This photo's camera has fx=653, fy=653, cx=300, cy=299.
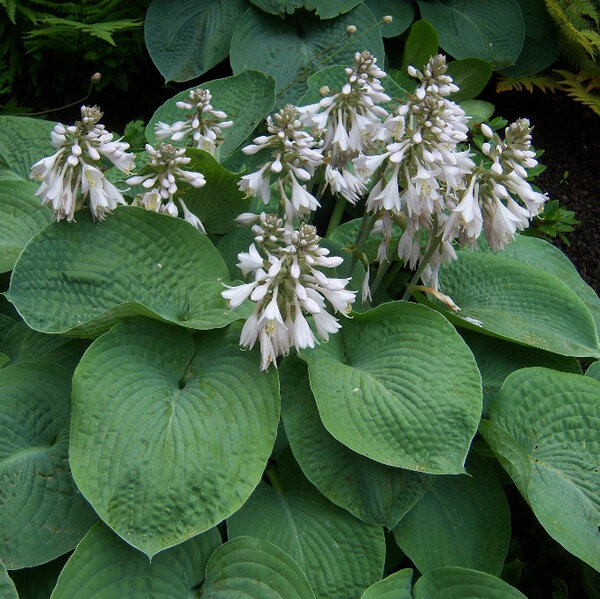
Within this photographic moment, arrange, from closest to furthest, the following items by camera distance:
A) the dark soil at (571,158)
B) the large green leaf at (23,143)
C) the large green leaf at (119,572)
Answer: the large green leaf at (119,572) → the large green leaf at (23,143) → the dark soil at (571,158)

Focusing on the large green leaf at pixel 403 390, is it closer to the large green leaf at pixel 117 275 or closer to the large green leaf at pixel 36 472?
the large green leaf at pixel 117 275

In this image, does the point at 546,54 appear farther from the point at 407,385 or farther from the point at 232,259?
the point at 407,385

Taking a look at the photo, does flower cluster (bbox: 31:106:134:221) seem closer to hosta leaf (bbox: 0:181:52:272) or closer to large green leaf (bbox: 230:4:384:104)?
hosta leaf (bbox: 0:181:52:272)

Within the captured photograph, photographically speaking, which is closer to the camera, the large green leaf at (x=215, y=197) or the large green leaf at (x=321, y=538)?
the large green leaf at (x=321, y=538)

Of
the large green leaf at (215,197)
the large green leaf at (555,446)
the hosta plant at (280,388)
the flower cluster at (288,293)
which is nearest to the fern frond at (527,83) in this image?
the hosta plant at (280,388)

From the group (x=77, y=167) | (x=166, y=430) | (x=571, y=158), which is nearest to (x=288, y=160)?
(x=77, y=167)

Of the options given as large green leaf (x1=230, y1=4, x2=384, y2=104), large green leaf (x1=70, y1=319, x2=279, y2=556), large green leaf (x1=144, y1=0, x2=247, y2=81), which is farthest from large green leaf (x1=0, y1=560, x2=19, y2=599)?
large green leaf (x1=144, y1=0, x2=247, y2=81)

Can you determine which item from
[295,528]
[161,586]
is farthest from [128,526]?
[295,528]
